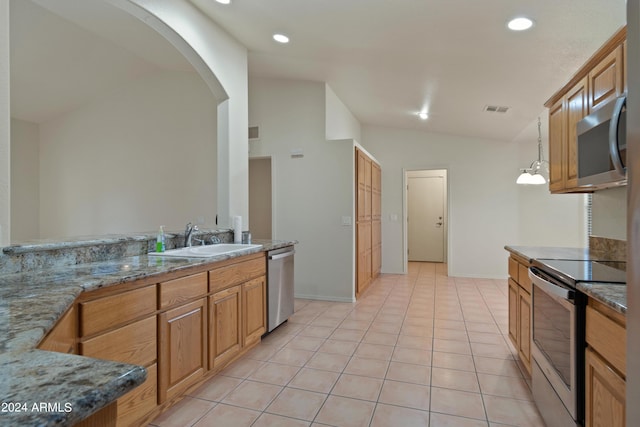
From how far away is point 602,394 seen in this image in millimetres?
1230

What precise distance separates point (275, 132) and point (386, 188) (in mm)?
2606

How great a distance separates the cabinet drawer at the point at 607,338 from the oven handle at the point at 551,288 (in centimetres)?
9

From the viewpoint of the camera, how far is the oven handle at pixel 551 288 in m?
1.45

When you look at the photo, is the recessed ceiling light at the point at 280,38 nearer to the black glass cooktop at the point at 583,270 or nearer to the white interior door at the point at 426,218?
the black glass cooktop at the point at 583,270

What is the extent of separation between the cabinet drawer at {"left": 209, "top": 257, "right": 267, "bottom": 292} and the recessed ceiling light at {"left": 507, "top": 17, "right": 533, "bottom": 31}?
263 centimetres

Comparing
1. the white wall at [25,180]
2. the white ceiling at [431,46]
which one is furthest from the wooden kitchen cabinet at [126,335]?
the white wall at [25,180]

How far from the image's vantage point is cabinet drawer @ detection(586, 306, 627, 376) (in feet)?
3.60

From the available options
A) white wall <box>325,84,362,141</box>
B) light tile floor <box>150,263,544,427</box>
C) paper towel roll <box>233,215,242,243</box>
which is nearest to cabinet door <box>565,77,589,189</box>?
light tile floor <box>150,263,544,427</box>

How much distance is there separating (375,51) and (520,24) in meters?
1.27

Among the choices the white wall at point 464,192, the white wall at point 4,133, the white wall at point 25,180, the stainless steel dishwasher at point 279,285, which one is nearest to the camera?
Answer: the white wall at point 4,133

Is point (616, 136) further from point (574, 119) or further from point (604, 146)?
point (574, 119)

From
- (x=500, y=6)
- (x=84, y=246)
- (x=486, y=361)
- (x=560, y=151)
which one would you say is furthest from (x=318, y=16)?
(x=486, y=361)

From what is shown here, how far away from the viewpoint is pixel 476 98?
13.1 ft

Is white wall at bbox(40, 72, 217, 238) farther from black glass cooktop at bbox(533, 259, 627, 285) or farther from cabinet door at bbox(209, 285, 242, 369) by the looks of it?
black glass cooktop at bbox(533, 259, 627, 285)
